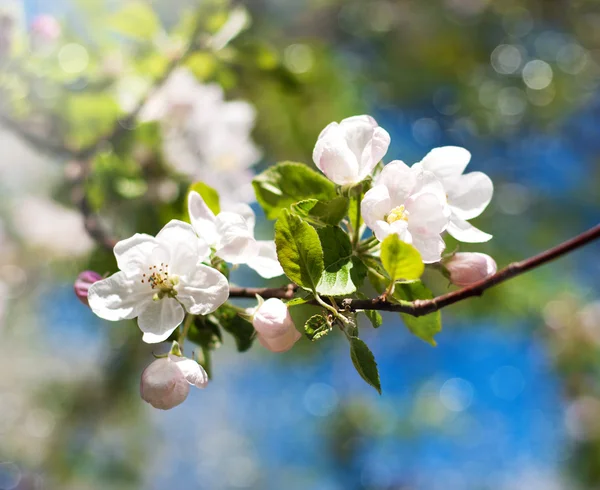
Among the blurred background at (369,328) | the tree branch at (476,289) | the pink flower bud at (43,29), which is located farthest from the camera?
the blurred background at (369,328)

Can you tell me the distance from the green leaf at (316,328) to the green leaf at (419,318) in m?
0.07

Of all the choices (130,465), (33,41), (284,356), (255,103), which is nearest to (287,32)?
(255,103)

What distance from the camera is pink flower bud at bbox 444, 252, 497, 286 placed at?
0.27m

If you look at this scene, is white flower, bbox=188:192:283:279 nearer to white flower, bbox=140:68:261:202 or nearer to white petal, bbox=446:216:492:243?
white petal, bbox=446:216:492:243

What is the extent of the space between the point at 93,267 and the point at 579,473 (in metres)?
1.38

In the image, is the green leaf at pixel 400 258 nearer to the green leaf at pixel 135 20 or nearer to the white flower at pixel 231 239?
the white flower at pixel 231 239

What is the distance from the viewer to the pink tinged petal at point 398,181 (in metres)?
0.26

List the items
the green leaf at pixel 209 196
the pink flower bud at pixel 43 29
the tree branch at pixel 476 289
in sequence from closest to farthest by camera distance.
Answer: the tree branch at pixel 476 289
the green leaf at pixel 209 196
the pink flower bud at pixel 43 29

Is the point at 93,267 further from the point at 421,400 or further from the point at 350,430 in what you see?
the point at 421,400

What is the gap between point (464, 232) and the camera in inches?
11.4

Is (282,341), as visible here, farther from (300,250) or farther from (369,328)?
(369,328)

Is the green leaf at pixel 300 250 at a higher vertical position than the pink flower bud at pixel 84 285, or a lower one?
higher

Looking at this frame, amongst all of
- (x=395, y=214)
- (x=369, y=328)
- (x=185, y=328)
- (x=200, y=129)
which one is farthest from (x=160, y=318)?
(x=369, y=328)

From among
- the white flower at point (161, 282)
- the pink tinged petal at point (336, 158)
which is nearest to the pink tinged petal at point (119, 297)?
the white flower at point (161, 282)
